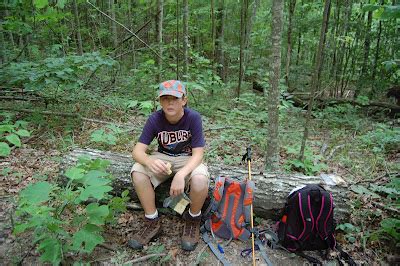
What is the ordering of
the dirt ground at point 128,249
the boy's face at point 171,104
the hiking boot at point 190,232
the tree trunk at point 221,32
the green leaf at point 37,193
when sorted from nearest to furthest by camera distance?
the green leaf at point 37,193
the dirt ground at point 128,249
the hiking boot at point 190,232
the boy's face at point 171,104
the tree trunk at point 221,32

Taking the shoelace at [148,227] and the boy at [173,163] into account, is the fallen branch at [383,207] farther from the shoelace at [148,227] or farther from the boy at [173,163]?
the shoelace at [148,227]

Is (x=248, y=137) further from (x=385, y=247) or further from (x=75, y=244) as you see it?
(x=75, y=244)

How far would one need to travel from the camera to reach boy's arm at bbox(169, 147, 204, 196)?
308 centimetres

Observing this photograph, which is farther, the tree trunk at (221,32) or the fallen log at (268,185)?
the tree trunk at (221,32)

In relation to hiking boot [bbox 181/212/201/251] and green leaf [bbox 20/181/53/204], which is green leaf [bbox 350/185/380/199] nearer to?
hiking boot [bbox 181/212/201/251]

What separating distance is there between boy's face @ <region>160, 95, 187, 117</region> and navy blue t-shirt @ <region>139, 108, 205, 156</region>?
196 mm

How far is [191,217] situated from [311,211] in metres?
1.39

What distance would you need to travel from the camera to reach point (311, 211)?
308 cm

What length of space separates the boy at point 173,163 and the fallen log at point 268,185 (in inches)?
14.5

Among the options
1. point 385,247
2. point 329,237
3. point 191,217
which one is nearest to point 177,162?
point 191,217

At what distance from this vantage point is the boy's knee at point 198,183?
10.5 feet

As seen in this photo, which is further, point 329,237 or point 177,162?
point 177,162

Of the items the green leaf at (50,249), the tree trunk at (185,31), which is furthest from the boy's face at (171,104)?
the tree trunk at (185,31)

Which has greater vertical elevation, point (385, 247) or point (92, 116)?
point (92, 116)
